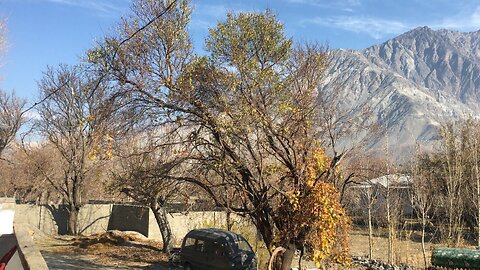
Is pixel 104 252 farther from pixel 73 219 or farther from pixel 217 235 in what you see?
pixel 217 235

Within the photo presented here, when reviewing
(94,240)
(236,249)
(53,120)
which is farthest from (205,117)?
(53,120)

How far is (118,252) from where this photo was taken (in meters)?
23.2

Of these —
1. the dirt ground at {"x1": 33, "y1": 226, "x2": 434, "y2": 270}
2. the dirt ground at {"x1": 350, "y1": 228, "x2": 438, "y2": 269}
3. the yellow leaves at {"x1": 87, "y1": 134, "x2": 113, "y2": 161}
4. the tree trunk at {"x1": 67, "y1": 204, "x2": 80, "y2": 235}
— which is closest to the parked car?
the dirt ground at {"x1": 33, "y1": 226, "x2": 434, "y2": 270}

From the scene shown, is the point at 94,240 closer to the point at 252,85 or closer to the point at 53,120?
the point at 53,120

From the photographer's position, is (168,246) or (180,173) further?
(168,246)

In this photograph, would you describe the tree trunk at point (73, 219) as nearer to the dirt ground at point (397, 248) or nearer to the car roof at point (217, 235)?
the car roof at point (217, 235)

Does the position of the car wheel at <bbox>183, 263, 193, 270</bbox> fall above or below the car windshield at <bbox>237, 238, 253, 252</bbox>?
below

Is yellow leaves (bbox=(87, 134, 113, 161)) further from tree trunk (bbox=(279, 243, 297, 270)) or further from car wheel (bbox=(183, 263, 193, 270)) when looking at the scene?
car wheel (bbox=(183, 263, 193, 270))

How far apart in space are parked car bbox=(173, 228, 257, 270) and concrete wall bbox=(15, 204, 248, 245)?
9.11 metres

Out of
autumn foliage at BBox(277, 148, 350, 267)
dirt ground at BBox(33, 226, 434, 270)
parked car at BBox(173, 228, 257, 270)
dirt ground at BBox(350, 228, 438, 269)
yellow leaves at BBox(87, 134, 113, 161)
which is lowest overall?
dirt ground at BBox(350, 228, 438, 269)

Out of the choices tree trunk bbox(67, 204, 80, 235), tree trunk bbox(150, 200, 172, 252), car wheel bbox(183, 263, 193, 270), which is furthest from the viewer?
tree trunk bbox(67, 204, 80, 235)

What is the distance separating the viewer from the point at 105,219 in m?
33.2

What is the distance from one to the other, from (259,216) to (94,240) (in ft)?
54.0

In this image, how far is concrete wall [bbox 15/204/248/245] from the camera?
94.2 feet
